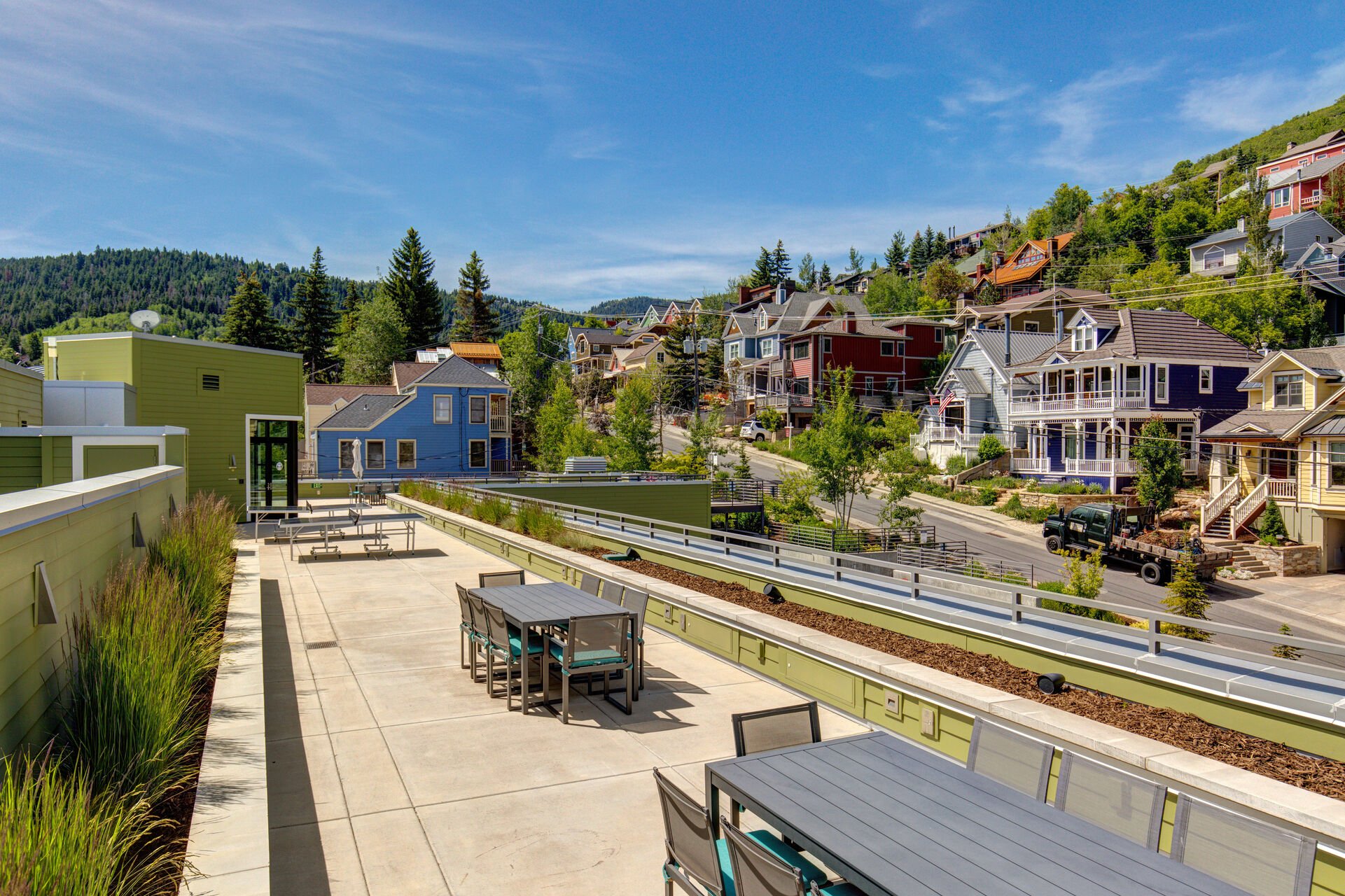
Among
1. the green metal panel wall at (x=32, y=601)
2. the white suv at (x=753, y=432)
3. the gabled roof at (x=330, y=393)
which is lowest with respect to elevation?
the green metal panel wall at (x=32, y=601)

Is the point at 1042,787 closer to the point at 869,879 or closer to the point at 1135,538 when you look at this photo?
the point at 869,879

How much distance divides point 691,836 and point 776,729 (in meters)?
1.02

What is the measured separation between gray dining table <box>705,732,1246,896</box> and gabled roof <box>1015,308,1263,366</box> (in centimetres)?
4297

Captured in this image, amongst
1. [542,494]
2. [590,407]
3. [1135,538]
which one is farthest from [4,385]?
[590,407]

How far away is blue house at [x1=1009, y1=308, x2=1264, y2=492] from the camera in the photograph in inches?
1580

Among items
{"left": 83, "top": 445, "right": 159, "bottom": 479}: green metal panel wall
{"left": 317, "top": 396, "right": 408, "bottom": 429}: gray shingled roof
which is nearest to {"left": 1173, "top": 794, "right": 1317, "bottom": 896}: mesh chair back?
{"left": 83, "top": 445, "right": 159, "bottom": 479}: green metal panel wall

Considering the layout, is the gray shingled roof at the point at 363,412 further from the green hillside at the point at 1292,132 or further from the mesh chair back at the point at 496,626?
the green hillside at the point at 1292,132

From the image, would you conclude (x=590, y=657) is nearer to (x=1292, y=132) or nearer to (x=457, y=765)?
(x=457, y=765)

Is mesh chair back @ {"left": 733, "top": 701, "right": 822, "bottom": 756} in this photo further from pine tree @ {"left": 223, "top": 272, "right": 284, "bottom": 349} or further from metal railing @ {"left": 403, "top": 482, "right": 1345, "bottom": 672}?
pine tree @ {"left": 223, "top": 272, "right": 284, "bottom": 349}

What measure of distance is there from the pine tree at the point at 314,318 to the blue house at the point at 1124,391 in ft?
221

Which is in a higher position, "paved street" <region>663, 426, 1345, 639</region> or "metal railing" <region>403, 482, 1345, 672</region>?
"metal railing" <region>403, 482, 1345, 672</region>

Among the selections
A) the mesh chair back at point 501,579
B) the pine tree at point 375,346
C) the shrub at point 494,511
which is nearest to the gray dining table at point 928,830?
the mesh chair back at point 501,579

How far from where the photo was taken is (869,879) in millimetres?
2848

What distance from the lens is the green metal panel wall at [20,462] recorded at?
13727mm
